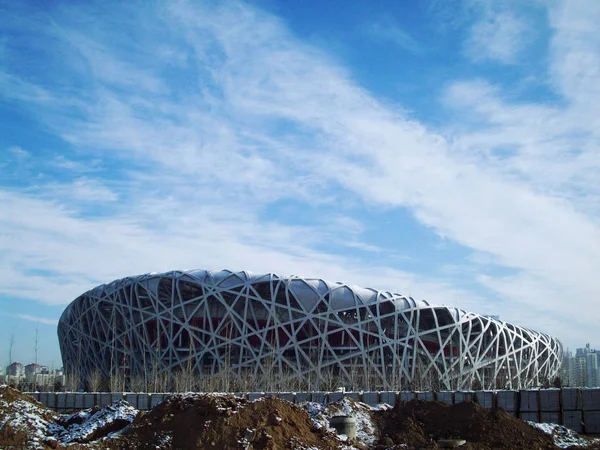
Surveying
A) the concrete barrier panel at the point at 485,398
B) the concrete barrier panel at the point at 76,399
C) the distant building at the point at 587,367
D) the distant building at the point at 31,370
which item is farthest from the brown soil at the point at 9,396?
the distant building at the point at 587,367

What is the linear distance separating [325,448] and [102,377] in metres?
51.6

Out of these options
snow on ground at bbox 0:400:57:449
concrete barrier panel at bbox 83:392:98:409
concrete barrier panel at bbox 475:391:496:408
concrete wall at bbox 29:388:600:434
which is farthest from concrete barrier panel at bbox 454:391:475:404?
concrete barrier panel at bbox 83:392:98:409

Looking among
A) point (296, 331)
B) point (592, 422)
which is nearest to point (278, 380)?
point (296, 331)

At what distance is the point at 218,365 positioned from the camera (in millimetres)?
57031

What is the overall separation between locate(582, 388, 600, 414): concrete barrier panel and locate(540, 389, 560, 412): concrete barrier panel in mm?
898

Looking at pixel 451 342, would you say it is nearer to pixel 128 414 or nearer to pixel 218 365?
pixel 218 365

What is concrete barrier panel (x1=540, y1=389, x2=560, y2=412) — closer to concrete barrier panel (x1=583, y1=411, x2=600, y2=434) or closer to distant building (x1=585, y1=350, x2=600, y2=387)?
concrete barrier panel (x1=583, y1=411, x2=600, y2=434)

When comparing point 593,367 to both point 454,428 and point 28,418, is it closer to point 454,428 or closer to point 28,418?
point 454,428

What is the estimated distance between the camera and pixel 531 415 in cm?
2356

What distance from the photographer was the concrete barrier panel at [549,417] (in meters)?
23.1

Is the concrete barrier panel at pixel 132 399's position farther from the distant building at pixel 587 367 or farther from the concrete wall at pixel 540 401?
the distant building at pixel 587 367

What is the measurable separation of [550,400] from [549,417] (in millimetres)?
615

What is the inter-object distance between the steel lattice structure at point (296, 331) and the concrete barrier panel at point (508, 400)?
28.6 metres

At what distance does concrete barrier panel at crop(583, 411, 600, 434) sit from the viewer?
73.6ft
